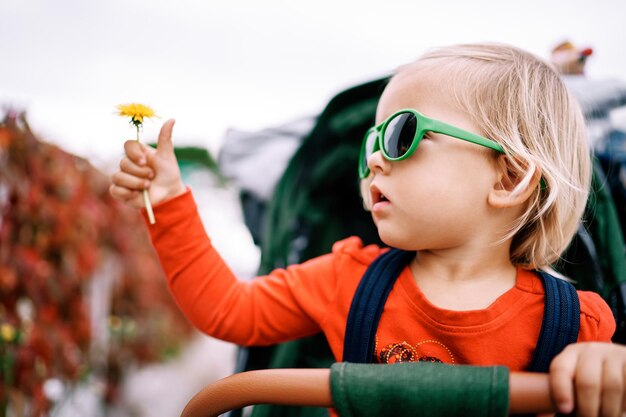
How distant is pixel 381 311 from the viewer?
3.86 ft

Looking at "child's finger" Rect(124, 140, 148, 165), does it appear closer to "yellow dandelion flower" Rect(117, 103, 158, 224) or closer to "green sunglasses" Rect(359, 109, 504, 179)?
"yellow dandelion flower" Rect(117, 103, 158, 224)

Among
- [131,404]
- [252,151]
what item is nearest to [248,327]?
[252,151]

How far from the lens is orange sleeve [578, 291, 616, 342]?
1.09 meters

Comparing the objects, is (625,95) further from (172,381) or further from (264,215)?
(172,381)

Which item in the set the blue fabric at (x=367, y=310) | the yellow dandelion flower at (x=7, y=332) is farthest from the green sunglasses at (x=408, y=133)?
the yellow dandelion flower at (x=7, y=332)

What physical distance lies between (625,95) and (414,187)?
1.01 m

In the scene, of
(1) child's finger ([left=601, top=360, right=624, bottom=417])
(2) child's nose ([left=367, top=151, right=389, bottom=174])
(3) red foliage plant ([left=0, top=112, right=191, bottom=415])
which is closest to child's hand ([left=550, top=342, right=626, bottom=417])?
(1) child's finger ([left=601, top=360, right=624, bottom=417])

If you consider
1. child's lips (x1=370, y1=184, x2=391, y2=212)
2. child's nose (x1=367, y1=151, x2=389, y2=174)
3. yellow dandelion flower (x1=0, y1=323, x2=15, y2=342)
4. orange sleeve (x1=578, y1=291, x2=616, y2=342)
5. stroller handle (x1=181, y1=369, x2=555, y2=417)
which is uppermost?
child's nose (x1=367, y1=151, x2=389, y2=174)

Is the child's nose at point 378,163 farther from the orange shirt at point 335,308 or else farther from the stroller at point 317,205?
the stroller at point 317,205

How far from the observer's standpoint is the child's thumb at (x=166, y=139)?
120 centimetres

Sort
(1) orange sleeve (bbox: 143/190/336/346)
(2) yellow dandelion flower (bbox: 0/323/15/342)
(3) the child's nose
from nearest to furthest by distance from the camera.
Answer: (3) the child's nose < (1) orange sleeve (bbox: 143/190/336/346) < (2) yellow dandelion flower (bbox: 0/323/15/342)

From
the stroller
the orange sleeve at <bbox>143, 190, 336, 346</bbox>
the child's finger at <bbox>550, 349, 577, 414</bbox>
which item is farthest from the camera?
the stroller

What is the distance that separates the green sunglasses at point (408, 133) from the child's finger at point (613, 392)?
50 centimetres

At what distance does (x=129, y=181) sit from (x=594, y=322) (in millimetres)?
1025
